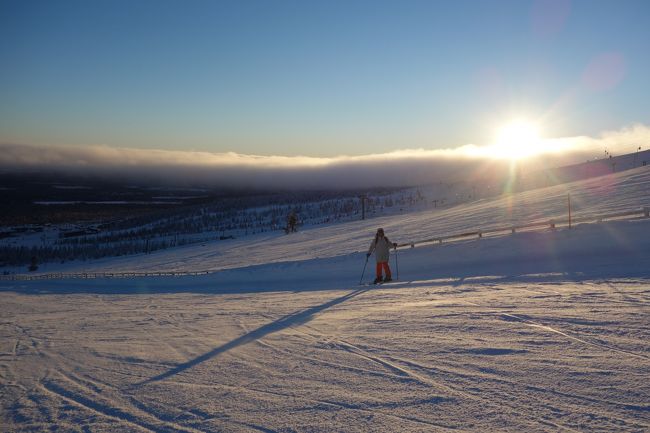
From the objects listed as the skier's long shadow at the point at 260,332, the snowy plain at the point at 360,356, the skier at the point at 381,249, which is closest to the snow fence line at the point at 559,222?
the skier at the point at 381,249

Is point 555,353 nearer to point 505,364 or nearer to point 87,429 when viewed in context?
point 505,364

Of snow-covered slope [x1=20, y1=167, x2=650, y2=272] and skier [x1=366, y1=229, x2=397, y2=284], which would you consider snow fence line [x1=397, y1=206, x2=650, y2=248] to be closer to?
skier [x1=366, y1=229, x2=397, y2=284]

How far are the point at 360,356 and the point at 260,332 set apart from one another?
2531 mm

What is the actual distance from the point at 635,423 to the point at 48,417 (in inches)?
221

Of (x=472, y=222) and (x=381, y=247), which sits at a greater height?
(x=381, y=247)

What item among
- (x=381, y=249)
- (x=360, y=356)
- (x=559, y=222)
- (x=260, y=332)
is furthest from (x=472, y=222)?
(x=360, y=356)

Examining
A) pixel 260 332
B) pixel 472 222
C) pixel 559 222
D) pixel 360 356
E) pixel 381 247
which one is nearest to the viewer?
pixel 360 356

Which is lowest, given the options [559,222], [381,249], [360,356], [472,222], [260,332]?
[260,332]

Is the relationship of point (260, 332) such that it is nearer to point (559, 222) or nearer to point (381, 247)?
point (381, 247)

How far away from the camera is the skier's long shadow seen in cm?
625

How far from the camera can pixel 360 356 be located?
6.33 metres

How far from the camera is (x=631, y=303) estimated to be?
8.02 meters

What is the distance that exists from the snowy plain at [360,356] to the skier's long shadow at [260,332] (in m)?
0.04

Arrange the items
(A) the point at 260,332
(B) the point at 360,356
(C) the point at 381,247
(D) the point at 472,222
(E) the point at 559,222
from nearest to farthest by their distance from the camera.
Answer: (B) the point at 360,356, (A) the point at 260,332, (C) the point at 381,247, (E) the point at 559,222, (D) the point at 472,222
